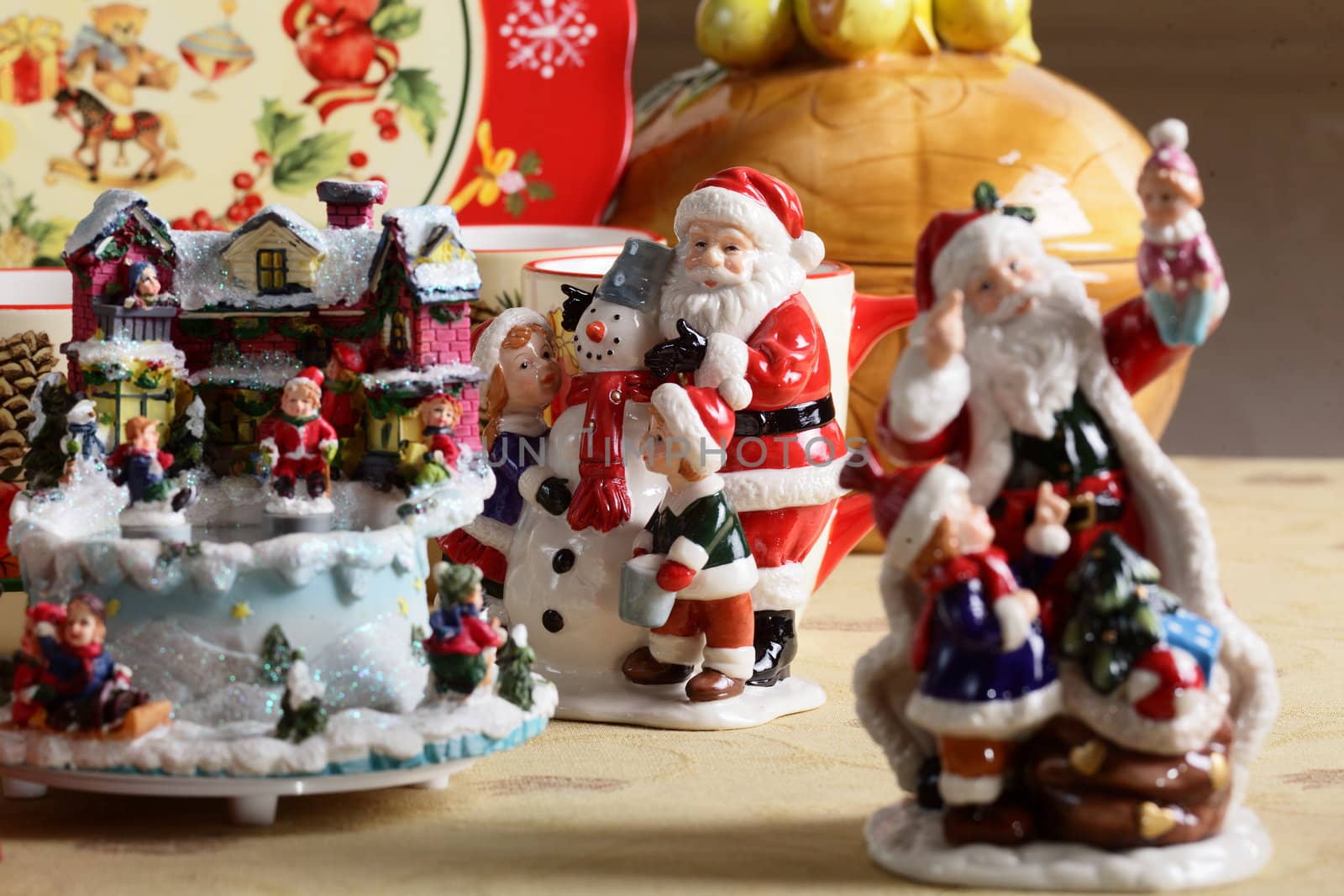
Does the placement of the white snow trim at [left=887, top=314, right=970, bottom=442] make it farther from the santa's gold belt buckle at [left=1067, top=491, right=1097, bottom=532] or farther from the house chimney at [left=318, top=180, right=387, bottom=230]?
the house chimney at [left=318, top=180, right=387, bottom=230]

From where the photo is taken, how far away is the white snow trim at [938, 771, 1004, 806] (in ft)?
4.54

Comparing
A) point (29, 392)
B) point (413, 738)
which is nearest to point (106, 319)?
point (29, 392)

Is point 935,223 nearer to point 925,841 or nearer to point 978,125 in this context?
point 925,841

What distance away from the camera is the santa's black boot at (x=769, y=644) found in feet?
6.15

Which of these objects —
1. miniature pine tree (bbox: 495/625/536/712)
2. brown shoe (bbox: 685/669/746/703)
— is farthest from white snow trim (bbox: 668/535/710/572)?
miniature pine tree (bbox: 495/625/536/712)

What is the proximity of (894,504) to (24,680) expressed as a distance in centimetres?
67

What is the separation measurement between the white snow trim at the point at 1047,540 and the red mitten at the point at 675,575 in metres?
0.43

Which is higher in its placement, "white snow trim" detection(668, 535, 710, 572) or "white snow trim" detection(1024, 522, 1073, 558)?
"white snow trim" detection(1024, 522, 1073, 558)

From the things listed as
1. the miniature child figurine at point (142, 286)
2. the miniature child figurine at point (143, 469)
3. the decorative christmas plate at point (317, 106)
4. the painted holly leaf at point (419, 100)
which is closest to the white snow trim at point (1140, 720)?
the miniature child figurine at point (143, 469)

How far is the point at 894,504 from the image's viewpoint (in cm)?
142

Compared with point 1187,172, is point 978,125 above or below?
above

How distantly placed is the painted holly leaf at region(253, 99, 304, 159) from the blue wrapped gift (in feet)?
5.41

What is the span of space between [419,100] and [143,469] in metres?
1.25

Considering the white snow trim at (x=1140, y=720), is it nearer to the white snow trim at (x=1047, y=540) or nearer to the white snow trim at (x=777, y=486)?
the white snow trim at (x=1047, y=540)
